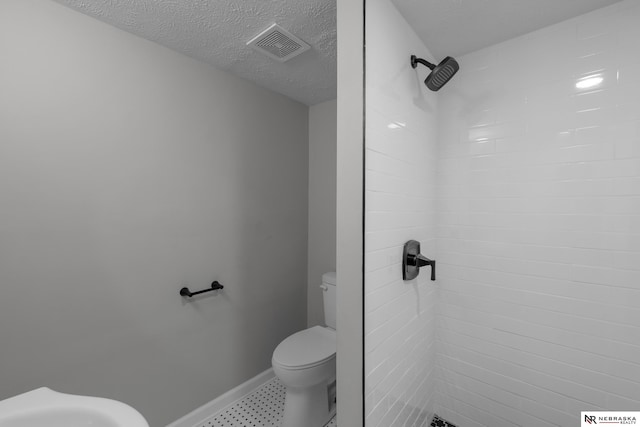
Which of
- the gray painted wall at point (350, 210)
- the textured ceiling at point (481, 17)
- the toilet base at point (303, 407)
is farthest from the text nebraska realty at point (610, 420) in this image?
the textured ceiling at point (481, 17)

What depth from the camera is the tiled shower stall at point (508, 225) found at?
1122 millimetres

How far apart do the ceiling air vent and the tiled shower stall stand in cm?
54

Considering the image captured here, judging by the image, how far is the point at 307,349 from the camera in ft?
5.42

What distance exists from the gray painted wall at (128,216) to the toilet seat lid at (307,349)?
1.38 feet

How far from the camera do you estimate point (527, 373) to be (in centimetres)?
136

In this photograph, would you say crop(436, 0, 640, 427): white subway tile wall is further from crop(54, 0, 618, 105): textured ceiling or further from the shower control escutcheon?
the shower control escutcheon

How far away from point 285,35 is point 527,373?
220cm

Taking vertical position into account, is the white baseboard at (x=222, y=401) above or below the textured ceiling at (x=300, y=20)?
below

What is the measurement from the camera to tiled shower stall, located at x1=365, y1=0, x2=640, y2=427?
1.12m

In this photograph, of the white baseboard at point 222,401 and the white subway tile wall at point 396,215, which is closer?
the white subway tile wall at point 396,215

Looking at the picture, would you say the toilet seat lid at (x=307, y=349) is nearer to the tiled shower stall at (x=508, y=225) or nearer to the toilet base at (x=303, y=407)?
the toilet base at (x=303, y=407)

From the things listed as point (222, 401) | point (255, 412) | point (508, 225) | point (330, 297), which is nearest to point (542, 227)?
point (508, 225)

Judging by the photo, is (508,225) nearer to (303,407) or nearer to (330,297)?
(330,297)

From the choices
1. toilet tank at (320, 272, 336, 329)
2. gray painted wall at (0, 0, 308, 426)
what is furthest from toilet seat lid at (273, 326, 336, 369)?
gray painted wall at (0, 0, 308, 426)
